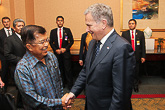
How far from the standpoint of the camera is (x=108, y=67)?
4.43 feet

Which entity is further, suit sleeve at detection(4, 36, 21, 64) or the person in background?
the person in background

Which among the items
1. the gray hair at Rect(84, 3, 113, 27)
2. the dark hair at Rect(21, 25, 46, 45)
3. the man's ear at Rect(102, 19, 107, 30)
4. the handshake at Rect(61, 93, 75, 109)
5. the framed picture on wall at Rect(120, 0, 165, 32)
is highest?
the framed picture on wall at Rect(120, 0, 165, 32)

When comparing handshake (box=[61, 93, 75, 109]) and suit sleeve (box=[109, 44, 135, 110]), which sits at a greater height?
suit sleeve (box=[109, 44, 135, 110])

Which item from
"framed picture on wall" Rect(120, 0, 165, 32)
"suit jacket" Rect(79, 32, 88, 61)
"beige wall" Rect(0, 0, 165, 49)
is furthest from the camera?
"beige wall" Rect(0, 0, 165, 49)

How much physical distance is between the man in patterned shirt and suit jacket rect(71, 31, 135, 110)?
38 cm

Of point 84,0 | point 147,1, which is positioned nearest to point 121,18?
point 147,1

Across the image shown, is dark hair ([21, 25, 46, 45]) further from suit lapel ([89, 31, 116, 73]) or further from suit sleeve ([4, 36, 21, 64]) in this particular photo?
suit sleeve ([4, 36, 21, 64])

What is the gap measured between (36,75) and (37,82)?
0.21 feet

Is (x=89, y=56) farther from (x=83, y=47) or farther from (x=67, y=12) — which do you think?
(x=67, y=12)

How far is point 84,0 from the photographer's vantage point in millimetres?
6020

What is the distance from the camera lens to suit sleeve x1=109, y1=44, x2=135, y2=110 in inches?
51.4

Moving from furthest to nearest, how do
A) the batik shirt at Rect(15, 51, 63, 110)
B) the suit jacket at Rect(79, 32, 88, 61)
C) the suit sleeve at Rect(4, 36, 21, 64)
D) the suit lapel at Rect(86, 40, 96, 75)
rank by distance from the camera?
1. the suit jacket at Rect(79, 32, 88, 61)
2. the suit sleeve at Rect(4, 36, 21, 64)
3. the suit lapel at Rect(86, 40, 96, 75)
4. the batik shirt at Rect(15, 51, 63, 110)

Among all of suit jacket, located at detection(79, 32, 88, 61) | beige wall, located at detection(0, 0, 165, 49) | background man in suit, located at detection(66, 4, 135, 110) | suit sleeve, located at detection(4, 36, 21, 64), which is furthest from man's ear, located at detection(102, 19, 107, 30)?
beige wall, located at detection(0, 0, 165, 49)

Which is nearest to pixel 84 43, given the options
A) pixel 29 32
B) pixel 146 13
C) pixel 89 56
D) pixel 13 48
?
pixel 13 48
